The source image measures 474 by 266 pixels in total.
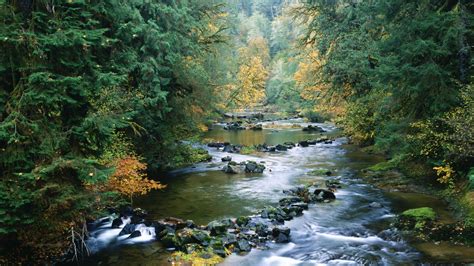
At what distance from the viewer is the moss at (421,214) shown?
11.9 metres

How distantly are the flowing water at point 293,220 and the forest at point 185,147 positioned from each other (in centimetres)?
9

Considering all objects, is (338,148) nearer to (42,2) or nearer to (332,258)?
(332,258)

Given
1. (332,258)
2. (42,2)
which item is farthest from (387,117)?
(42,2)

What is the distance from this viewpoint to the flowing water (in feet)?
33.3

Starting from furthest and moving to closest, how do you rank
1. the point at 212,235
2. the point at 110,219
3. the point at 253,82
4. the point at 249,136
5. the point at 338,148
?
the point at 253,82, the point at 249,136, the point at 338,148, the point at 110,219, the point at 212,235

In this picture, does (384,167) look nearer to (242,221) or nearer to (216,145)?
(242,221)

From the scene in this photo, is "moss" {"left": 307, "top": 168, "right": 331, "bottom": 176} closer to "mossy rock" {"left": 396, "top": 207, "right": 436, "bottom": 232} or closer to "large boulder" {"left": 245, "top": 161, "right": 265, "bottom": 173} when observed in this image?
"large boulder" {"left": 245, "top": 161, "right": 265, "bottom": 173}

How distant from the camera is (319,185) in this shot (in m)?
17.5

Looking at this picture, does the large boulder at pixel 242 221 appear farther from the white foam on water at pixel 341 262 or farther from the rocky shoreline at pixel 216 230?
the white foam on water at pixel 341 262

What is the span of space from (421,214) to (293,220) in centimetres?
402

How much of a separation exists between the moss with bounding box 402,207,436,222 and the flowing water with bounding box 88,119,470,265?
647 mm

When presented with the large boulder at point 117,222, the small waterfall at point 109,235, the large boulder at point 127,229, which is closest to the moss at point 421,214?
the small waterfall at point 109,235

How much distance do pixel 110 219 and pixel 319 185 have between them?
9.23m

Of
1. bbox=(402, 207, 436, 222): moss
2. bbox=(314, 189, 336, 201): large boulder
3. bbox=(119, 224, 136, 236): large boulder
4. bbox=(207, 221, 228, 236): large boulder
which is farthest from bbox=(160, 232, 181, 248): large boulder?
bbox=(402, 207, 436, 222): moss
